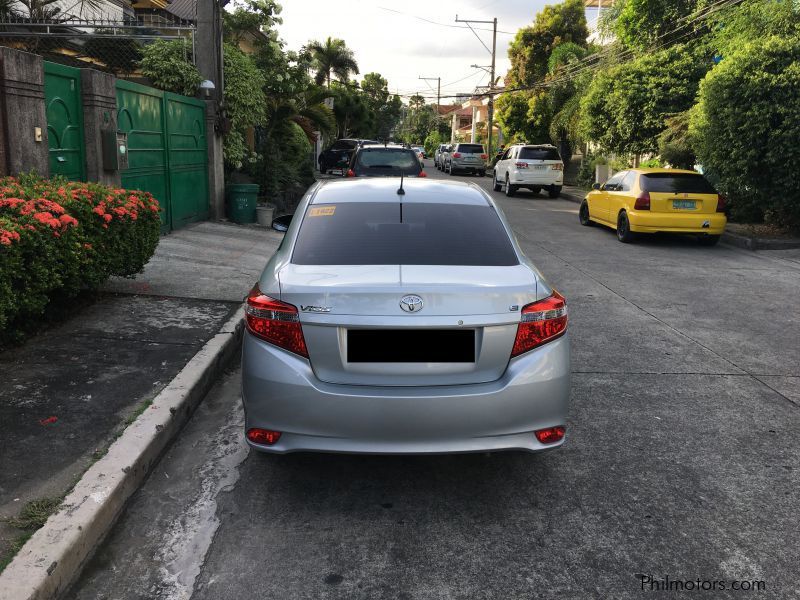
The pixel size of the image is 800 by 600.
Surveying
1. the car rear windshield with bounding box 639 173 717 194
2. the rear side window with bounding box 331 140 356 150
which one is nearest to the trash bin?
the car rear windshield with bounding box 639 173 717 194

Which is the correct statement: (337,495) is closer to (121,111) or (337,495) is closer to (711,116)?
(121,111)

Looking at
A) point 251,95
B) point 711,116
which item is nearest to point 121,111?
point 251,95

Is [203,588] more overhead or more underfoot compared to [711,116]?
more underfoot

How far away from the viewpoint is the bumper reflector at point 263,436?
11.8ft

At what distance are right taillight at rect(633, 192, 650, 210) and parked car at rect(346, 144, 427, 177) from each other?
14.1 ft

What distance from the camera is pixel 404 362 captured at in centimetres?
347

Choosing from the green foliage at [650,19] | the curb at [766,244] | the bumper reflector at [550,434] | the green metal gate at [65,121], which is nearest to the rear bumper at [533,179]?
the green foliage at [650,19]

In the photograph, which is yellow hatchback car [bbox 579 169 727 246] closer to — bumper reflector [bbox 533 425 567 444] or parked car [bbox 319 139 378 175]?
bumper reflector [bbox 533 425 567 444]

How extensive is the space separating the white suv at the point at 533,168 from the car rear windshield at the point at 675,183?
11.4m

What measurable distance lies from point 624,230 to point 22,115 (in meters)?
10.7

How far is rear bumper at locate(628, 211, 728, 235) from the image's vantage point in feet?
44.2

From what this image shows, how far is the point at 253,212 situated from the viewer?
14.9 meters

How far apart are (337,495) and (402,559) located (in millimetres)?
705

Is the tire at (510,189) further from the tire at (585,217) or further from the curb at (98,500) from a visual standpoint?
the curb at (98,500)
